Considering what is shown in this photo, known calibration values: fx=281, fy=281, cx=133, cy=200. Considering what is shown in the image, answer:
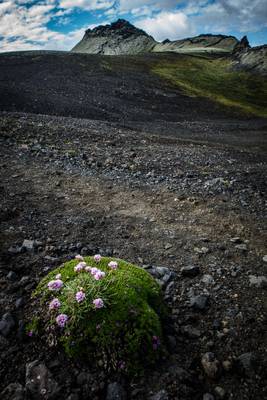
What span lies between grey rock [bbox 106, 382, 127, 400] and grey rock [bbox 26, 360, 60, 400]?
0.71m

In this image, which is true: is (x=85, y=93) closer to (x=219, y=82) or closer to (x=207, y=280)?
(x=207, y=280)

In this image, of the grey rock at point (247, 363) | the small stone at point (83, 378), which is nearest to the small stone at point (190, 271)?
the grey rock at point (247, 363)

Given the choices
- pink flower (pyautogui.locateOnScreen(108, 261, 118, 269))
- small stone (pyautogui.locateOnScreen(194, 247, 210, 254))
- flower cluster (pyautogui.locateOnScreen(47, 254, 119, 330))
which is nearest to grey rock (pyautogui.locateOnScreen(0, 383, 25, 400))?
flower cluster (pyautogui.locateOnScreen(47, 254, 119, 330))

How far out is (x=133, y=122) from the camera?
29.1 meters

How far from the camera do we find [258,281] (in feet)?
20.5

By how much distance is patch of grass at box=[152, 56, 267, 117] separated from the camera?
2168 inches

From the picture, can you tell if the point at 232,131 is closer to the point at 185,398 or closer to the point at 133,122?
the point at 133,122

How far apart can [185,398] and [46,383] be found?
1947 millimetres

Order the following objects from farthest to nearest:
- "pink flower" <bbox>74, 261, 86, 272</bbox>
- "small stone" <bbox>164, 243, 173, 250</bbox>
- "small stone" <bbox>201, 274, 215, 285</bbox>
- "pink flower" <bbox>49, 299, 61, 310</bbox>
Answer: "small stone" <bbox>164, 243, 173, 250</bbox>, "small stone" <bbox>201, 274, 215, 285</bbox>, "pink flower" <bbox>74, 261, 86, 272</bbox>, "pink flower" <bbox>49, 299, 61, 310</bbox>

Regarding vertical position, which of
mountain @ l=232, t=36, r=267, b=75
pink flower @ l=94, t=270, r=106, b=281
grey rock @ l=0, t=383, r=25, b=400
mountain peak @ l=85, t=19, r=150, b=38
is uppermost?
mountain peak @ l=85, t=19, r=150, b=38

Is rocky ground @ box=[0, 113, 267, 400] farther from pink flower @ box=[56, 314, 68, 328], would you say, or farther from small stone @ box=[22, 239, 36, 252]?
pink flower @ box=[56, 314, 68, 328]

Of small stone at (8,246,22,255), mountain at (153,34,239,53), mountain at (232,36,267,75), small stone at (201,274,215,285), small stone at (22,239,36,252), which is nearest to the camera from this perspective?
small stone at (201,274,215,285)

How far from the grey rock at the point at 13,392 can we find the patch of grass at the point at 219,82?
4913 cm

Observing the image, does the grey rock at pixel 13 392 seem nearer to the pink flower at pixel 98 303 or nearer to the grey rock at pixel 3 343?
the grey rock at pixel 3 343
